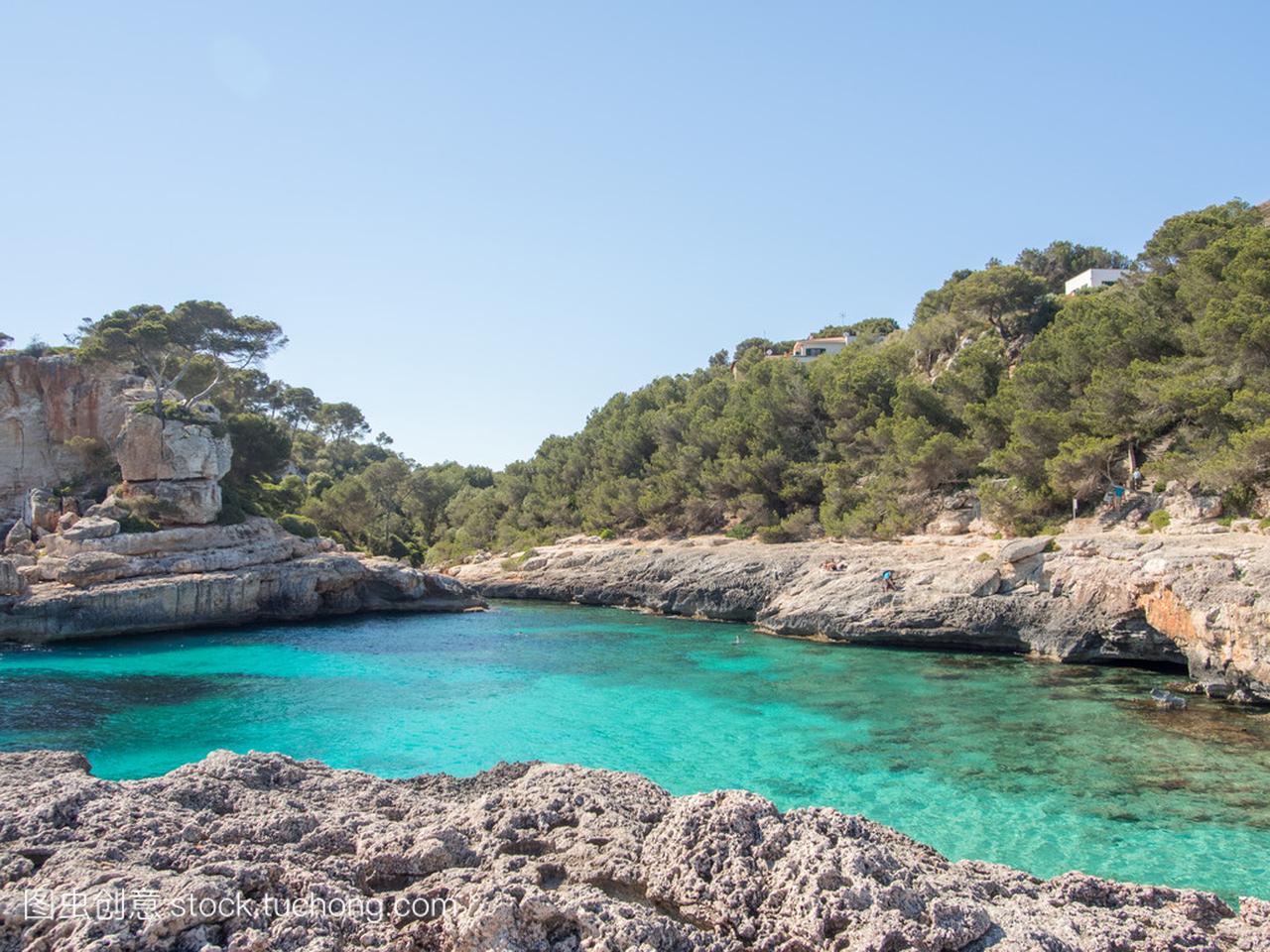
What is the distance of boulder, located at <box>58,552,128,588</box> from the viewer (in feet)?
80.1

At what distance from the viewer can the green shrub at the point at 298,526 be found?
3453 cm

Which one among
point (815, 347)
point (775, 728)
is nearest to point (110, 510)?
point (775, 728)

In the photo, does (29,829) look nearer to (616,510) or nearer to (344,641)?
(344,641)

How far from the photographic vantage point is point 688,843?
4.63m

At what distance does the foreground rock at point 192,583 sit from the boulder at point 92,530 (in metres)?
0.08

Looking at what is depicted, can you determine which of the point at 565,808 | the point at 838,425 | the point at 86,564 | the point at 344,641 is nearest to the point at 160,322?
the point at 86,564

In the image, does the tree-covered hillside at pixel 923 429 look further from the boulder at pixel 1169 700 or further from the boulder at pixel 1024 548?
the boulder at pixel 1169 700

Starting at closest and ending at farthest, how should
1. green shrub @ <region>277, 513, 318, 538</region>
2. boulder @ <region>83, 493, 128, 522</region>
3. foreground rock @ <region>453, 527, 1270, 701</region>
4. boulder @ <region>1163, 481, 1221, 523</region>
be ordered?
foreground rock @ <region>453, 527, 1270, 701</region>, boulder @ <region>1163, 481, 1221, 523</region>, boulder @ <region>83, 493, 128, 522</region>, green shrub @ <region>277, 513, 318, 538</region>

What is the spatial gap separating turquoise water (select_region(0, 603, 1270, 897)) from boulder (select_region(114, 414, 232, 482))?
815 centimetres

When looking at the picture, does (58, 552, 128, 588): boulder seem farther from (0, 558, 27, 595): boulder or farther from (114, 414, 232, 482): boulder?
(114, 414, 232, 482): boulder

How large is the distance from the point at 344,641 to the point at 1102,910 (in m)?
24.3

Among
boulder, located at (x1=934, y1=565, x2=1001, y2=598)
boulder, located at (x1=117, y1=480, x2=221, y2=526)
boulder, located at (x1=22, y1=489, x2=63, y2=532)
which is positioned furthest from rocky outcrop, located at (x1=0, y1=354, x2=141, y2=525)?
boulder, located at (x1=934, y1=565, x2=1001, y2=598)

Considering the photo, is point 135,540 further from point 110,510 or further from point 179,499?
point 179,499

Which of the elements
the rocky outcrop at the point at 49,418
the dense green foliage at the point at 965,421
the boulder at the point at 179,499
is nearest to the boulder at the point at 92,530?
the boulder at the point at 179,499
